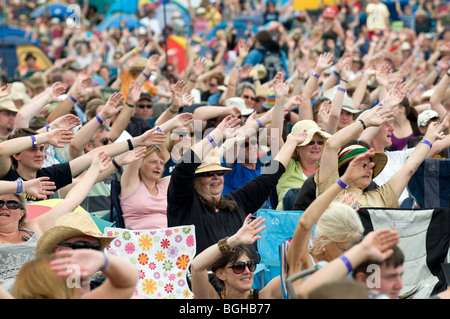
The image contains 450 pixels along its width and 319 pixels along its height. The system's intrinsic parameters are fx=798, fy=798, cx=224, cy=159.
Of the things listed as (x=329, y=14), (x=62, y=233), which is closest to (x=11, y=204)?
(x=62, y=233)

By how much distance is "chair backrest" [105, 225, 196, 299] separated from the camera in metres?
5.46

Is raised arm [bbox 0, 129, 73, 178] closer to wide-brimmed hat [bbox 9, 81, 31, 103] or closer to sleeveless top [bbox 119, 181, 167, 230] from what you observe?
sleeveless top [bbox 119, 181, 167, 230]

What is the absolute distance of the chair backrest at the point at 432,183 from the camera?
6609 millimetres

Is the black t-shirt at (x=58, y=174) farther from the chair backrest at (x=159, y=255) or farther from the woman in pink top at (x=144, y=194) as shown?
the chair backrest at (x=159, y=255)

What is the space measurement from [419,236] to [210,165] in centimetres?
154

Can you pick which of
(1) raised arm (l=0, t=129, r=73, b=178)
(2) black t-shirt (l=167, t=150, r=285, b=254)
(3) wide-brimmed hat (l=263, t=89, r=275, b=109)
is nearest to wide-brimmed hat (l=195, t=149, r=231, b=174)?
Result: (2) black t-shirt (l=167, t=150, r=285, b=254)

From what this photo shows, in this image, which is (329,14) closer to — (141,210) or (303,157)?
(303,157)

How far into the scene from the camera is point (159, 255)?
18.3ft

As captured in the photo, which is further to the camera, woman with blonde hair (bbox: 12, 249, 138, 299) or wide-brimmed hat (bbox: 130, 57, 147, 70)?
wide-brimmed hat (bbox: 130, 57, 147, 70)

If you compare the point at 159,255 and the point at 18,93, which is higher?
the point at 18,93

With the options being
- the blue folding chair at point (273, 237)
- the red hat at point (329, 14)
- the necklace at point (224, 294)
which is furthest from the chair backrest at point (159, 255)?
the red hat at point (329, 14)

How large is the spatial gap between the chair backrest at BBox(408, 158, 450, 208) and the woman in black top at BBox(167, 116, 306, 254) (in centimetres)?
144

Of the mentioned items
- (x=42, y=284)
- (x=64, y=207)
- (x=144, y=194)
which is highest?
(x=42, y=284)

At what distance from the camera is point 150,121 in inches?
385
